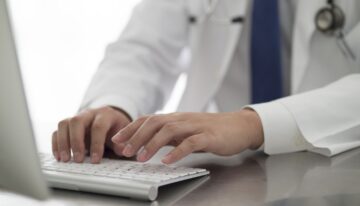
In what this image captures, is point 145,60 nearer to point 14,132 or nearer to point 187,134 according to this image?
point 187,134

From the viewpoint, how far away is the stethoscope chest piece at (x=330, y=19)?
4.17 feet

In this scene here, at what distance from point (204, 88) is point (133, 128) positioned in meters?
0.73

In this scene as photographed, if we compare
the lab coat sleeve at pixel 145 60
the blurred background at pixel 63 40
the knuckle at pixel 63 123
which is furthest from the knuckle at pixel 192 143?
the blurred background at pixel 63 40

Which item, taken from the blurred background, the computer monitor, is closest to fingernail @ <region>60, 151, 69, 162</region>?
the computer monitor

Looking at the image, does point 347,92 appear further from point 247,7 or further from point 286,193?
point 247,7

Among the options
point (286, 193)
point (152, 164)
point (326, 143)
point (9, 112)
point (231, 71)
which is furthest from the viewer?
point (231, 71)

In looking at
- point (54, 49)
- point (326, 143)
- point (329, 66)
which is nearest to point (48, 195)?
point (326, 143)

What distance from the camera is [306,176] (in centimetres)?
76

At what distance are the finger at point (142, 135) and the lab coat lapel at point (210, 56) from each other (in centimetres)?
68

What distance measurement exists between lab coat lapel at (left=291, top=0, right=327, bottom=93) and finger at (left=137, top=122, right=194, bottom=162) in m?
0.59

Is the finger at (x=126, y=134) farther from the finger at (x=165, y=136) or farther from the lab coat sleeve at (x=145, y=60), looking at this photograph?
the lab coat sleeve at (x=145, y=60)

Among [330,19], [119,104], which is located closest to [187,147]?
[119,104]

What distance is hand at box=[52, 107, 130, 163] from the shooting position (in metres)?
0.85

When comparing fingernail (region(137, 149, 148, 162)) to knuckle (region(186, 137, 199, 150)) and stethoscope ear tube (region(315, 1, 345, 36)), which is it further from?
stethoscope ear tube (region(315, 1, 345, 36))
